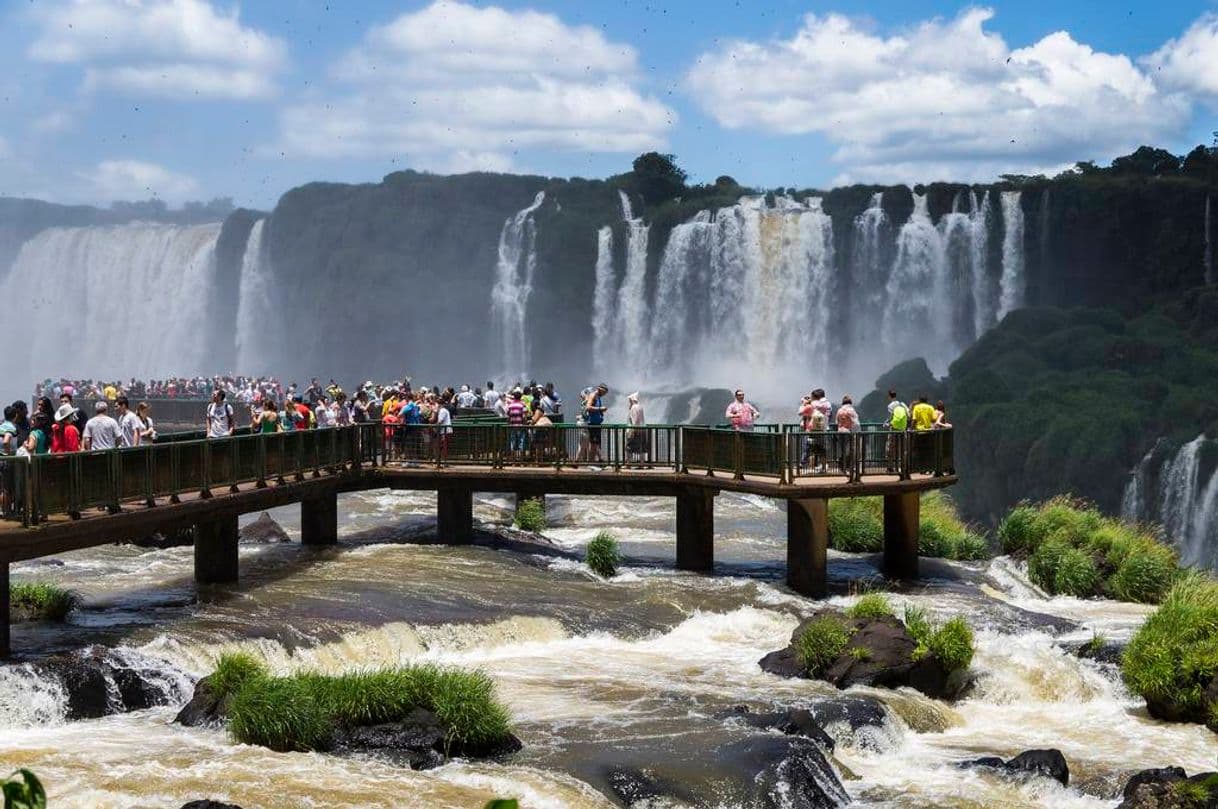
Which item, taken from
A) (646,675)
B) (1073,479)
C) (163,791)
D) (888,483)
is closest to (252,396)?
(1073,479)

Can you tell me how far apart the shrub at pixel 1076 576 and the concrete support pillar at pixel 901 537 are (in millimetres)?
2557

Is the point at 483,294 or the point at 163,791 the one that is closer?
the point at 163,791

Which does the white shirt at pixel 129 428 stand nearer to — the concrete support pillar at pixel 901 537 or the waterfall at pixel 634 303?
the concrete support pillar at pixel 901 537

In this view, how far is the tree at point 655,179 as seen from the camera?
92125 mm

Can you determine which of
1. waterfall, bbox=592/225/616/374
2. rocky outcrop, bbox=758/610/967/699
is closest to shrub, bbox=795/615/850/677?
rocky outcrop, bbox=758/610/967/699

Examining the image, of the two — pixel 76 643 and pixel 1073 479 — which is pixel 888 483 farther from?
pixel 1073 479

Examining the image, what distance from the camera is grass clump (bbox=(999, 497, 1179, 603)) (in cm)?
2880

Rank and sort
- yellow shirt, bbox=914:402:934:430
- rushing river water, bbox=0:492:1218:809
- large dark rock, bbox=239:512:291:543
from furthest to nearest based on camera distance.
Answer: large dark rock, bbox=239:512:291:543, yellow shirt, bbox=914:402:934:430, rushing river water, bbox=0:492:1218:809

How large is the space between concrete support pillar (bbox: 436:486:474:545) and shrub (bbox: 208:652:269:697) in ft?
42.2

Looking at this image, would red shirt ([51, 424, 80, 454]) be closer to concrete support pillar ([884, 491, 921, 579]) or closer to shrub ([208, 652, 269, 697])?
shrub ([208, 652, 269, 697])

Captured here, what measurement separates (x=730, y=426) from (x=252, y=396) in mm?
27337

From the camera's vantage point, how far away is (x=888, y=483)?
1099 inches

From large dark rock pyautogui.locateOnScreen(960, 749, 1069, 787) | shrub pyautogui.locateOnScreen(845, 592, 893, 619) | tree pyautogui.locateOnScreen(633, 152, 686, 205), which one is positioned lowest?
large dark rock pyautogui.locateOnScreen(960, 749, 1069, 787)

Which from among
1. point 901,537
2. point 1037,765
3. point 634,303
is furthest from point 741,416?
point 634,303
